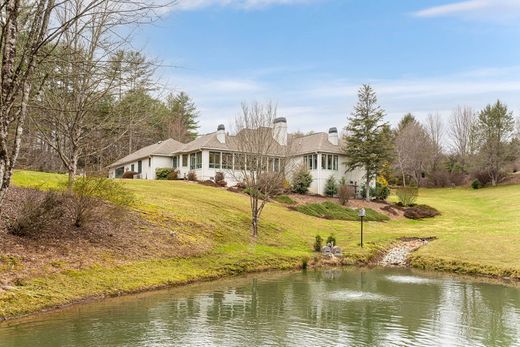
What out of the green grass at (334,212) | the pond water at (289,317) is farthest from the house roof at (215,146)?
the pond water at (289,317)

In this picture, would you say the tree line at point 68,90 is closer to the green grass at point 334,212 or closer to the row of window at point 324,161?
the green grass at point 334,212

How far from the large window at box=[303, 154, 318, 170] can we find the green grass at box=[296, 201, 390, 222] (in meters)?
7.19

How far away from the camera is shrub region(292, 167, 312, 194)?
40312 mm

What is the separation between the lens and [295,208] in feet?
115

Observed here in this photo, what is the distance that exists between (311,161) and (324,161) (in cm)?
128

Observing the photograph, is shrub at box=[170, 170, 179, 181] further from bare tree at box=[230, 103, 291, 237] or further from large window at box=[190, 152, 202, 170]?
bare tree at box=[230, 103, 291, 237]

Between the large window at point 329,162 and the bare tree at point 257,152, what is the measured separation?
19.0 metres

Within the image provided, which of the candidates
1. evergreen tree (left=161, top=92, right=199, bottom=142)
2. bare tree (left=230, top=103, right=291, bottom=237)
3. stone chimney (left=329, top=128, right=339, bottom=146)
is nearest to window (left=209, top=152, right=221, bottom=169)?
stone chimney (left=329, top=128, right=339, bottom=146)

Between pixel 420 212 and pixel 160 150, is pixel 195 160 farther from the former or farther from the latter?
pixel 420 212

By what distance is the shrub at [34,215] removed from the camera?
14.8m

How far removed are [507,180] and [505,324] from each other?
5476 cm

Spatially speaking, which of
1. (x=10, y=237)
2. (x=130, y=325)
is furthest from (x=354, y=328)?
(x=10, y=237)

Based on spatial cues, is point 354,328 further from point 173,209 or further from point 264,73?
point 264,73

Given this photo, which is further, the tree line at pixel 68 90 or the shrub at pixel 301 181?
the shrub at pixel 301 181
